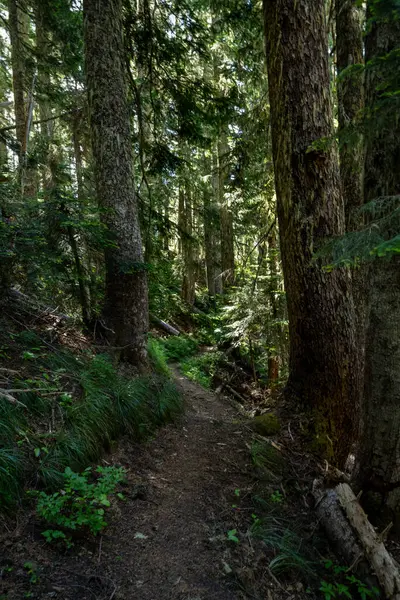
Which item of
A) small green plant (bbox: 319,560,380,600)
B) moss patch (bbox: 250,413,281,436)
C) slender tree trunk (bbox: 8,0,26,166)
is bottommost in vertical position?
small green plant (bbox: 319,560,380,600)

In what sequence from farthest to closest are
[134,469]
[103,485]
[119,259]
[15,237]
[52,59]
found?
[52,59] → [119,259] → [15,237] → [134,469] → [103,485]

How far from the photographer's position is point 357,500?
3068 millimetres

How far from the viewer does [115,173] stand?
5398mm

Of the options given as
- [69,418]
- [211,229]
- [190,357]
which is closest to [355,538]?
[69,418]

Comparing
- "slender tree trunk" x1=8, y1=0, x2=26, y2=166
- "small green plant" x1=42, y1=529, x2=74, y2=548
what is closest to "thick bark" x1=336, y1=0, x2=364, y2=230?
"small green plant" x1=42, y1=529, x2=74, y2=548

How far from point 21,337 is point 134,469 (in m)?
2.01

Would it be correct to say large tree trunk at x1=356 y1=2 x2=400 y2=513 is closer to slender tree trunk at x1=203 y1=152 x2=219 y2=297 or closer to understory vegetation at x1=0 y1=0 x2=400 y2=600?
understory vegetation at x1=0 y1=0 x2=400 y2=600

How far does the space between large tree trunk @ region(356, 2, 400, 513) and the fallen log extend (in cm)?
29

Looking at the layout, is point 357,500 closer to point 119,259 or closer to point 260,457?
point 260,457

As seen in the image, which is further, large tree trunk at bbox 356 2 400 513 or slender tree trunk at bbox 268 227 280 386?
slender tree trunk at bbox 268 227 280 386

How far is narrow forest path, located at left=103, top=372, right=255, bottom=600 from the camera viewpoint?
2342mm

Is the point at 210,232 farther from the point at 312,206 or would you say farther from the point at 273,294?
the point at 312,206

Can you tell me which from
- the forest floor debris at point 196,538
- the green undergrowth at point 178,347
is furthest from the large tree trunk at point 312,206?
the green undergrowth at point 178,347

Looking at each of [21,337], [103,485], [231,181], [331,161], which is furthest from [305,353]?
[231,181]
